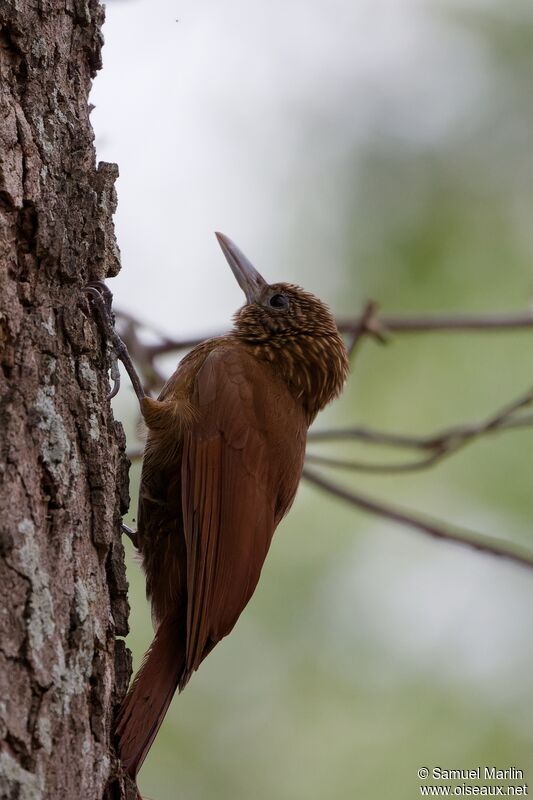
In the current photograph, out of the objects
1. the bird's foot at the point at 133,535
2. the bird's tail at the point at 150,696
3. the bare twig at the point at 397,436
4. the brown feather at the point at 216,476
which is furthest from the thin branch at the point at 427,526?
the bird's tail at the point at 150,696

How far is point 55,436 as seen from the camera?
81.7 inches

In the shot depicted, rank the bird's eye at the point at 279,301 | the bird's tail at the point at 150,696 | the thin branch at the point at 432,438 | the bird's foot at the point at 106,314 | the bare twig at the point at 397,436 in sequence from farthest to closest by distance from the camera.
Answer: the bird's eye at the point at 279,301
the thin branch at the point at 432,438
the bare twig at the point at 397,436
the bird's foot at the point at 106,314
the bird's tail at the point at 150,696

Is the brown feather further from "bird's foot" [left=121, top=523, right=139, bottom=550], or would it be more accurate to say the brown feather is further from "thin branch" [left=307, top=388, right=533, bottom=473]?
"thin branch" [left=307, top=388, right=533, bottom=473]

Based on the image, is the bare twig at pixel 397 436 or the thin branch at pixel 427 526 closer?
the thin branch at pixel 427 526

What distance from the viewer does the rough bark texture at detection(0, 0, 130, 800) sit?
6.07ft

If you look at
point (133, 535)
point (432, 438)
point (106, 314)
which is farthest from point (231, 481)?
point (432, 438)

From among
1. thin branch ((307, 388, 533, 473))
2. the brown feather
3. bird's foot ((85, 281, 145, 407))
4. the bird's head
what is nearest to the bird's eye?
the bird's head

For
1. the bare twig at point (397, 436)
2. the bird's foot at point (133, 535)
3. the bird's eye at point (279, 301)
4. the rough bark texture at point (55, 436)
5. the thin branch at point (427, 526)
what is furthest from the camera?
the bird's eye at point (279, 301)

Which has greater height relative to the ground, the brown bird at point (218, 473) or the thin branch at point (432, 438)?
the thin branch at point (432, 438)

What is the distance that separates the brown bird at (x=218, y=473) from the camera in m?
2.77

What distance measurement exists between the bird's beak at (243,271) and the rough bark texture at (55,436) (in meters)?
1.49

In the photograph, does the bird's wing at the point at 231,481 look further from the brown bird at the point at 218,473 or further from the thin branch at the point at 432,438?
the thin branch at the point at 432,438

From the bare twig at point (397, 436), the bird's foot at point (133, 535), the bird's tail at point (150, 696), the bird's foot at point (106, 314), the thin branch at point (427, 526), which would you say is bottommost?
the bird's tail at point (150, 696)

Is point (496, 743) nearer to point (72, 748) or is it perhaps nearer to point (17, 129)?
point (72, 748)
